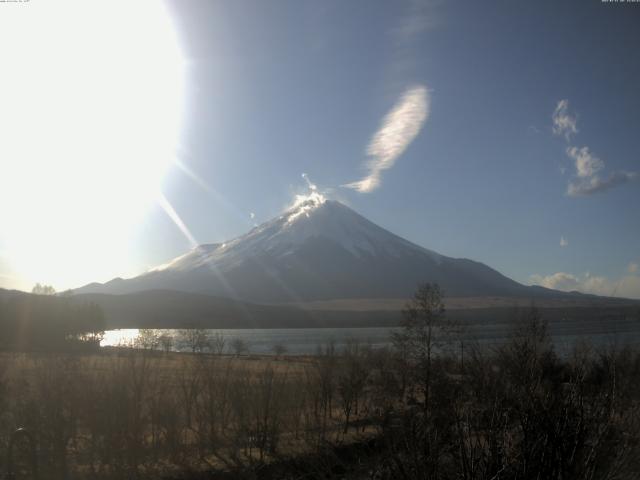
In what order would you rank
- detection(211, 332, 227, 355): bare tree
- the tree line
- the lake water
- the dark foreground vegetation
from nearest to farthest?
the dark foreground vegetation, the lake water, the tree line, detection(211, 332, 227, 355): bare tree

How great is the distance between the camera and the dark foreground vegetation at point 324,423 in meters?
3.94

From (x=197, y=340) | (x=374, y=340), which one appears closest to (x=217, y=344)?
(x=197, y=340)

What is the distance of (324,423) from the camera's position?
44.3ft

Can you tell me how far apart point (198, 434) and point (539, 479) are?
14447 mm

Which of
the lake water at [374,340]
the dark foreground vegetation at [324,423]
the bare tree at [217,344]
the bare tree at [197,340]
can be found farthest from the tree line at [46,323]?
the dark foreground vegetation at [324,423]

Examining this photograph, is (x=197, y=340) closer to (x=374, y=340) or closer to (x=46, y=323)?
(x=46, y=323)

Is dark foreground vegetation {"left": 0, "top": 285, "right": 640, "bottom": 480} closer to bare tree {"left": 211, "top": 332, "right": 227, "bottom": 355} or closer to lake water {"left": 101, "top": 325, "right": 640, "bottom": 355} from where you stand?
lake water {"left": 101, "top": 325, "right": 640, "bottom": 355}

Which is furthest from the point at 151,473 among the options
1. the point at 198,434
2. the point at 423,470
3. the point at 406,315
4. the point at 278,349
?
the point at 278,349

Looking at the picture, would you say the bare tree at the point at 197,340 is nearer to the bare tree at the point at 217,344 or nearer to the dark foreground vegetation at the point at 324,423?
the bare tree at the point at 217,344

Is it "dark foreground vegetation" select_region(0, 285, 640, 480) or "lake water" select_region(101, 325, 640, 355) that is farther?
"lake water" select_region(101, 325, 640, 355)

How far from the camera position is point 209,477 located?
47.1ft

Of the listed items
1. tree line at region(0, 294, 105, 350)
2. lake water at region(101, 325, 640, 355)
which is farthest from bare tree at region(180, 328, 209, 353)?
tree line at region(0, 294, 105, 350)

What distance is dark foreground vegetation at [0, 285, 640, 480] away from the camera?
394 centimetres

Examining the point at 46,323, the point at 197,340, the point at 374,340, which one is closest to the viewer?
the point at 46,323
